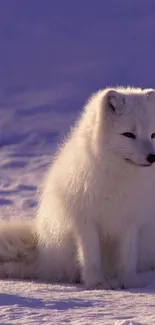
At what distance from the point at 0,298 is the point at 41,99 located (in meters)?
7.44

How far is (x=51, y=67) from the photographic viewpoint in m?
11.1

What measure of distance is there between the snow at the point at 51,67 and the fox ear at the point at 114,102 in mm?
1901

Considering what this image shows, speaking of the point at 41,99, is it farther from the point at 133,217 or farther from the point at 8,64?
the point at 133,217

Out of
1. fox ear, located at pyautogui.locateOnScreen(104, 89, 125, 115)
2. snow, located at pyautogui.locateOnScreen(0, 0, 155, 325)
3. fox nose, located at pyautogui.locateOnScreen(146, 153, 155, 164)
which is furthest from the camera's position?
snow, located at pyautogui.locateOnScreen(0, 0, 155, 325)

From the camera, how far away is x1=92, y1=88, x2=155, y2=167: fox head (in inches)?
138

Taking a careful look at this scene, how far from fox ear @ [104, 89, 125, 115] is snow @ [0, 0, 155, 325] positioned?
1901 millimetres

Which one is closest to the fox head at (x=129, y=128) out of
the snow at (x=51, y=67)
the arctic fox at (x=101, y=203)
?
the arctic fox at (x=101, y=203)

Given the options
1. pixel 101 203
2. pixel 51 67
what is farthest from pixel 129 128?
pixel 51 67

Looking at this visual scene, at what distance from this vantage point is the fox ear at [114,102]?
3.57 metres

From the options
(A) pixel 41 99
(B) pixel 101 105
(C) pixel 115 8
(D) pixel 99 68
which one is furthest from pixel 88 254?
(C) pixel 115 8

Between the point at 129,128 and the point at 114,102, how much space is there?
14cm

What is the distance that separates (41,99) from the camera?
396 inches

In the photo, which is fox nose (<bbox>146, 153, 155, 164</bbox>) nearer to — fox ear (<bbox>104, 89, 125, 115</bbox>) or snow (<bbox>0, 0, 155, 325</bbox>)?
fox ear (<bbox>104, 89, 125, 115</bbox>)

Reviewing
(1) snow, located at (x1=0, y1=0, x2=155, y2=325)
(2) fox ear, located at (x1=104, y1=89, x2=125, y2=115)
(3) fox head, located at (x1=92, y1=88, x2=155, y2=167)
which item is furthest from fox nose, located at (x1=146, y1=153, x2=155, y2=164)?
(1) snow, located at (x1=0, y1=0, x2=155, y2=325)
